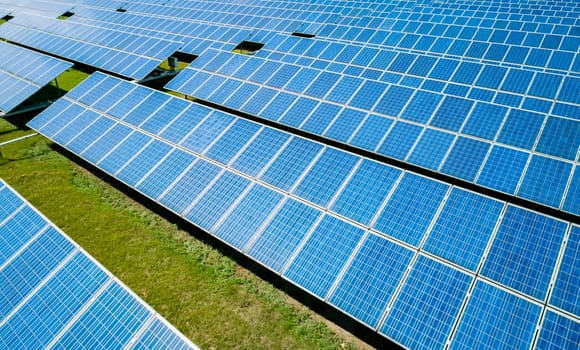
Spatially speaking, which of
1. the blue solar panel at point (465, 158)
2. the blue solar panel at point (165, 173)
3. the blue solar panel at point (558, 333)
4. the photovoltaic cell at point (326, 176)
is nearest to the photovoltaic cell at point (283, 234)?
the photovoltaic cell at point (326, 176)

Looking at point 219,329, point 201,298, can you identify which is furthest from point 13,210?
point 219,329

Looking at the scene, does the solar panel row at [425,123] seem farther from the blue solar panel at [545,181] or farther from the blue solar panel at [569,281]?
the blue solar panel at [569,281]

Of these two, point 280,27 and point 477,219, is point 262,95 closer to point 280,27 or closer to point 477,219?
point 477,219

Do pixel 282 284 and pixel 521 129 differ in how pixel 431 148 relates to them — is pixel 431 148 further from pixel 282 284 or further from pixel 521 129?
pixel 282 284

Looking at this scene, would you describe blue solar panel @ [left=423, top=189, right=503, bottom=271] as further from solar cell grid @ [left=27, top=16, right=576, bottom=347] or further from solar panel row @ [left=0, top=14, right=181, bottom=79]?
solar panel row @ [left=0, top=14, right=181, bottom=79]

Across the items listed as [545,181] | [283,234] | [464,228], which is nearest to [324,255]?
[283,234]
